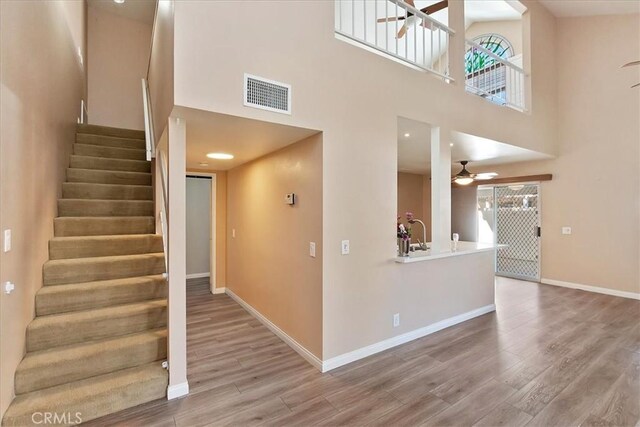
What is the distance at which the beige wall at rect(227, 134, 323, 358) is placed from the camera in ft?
9.58

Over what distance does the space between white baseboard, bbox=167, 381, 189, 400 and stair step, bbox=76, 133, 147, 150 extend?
141 inches

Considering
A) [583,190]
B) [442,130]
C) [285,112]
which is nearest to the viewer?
[285,112]

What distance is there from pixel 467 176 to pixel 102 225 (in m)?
5.72

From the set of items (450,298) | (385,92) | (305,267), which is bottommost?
(450,298)

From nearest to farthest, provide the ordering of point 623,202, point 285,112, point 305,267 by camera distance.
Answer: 1. point 285,112
2. point 305,267
3. point 623,202

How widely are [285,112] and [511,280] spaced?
20.7 feet

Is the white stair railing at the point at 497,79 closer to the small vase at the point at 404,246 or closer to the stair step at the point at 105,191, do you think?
the small vase at the point at 404,246

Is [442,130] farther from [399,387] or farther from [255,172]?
[399,387]

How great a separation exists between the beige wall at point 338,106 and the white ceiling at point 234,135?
0.39 feet

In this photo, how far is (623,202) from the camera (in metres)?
5.09

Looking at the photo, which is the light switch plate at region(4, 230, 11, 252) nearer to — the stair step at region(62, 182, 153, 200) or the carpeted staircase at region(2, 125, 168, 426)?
the carpeted staircase at region(2, 125, 168, 426)

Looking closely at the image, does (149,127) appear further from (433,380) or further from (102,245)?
(433,380)

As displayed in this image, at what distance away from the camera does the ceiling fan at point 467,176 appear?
5555 mm

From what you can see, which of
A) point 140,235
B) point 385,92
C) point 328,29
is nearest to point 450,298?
point 385,92
